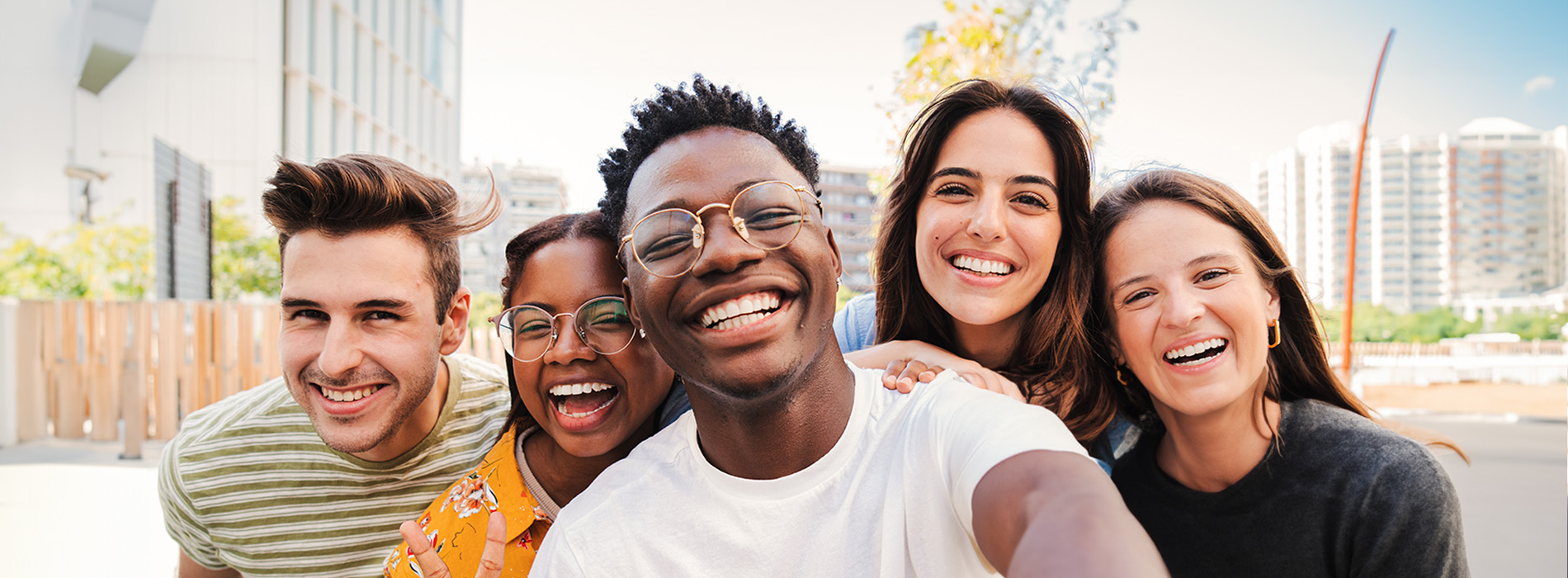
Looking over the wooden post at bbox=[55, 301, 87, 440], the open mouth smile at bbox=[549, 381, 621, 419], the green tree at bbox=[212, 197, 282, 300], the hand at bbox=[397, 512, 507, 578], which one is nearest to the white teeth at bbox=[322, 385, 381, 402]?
the hand at bbox=[397, 512, 507, 578]

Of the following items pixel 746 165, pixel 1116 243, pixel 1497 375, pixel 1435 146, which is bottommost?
pixel 1497 375

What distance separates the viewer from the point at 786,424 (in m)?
2.06

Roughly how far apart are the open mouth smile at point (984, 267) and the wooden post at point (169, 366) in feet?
33.5

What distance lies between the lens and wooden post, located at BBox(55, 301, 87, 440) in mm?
10227

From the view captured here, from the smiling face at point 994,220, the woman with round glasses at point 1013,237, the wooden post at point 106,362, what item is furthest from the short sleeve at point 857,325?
the wooden post at point 106,362

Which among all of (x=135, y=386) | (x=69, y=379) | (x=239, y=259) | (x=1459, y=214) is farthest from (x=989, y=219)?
(x=1459, y=214)

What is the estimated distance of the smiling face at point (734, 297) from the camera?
2033mm

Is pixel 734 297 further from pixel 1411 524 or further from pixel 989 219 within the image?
pixel 1411 524

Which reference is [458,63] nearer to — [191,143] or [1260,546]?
[191,143]

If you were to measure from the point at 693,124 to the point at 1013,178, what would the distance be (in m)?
1.20

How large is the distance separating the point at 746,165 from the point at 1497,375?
85.2 ft

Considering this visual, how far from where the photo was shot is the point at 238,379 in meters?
9.58

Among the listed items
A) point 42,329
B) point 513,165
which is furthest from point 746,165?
point 513,165

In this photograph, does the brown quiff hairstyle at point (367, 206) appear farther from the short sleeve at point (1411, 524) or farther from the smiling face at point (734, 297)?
the short sleeve at point (1411, 524)
